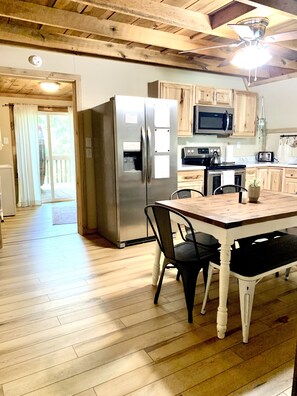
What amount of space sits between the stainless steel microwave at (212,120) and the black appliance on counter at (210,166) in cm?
33

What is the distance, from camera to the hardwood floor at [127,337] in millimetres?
1578

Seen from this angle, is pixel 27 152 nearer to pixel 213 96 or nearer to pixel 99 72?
pixel 99 72

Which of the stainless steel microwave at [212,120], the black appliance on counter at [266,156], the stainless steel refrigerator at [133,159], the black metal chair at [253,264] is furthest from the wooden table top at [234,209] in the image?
the black appliance on counter at [266,156]

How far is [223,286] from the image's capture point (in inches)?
74.8

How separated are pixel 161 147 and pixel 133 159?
41 cm

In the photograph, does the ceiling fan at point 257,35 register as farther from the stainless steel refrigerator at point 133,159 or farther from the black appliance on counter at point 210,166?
the black appliance on counter at point 210,166

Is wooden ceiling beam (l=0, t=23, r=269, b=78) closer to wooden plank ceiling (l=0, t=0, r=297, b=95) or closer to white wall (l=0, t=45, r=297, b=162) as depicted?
wooden plank ceiling (l=0, t=0, r=297, b=95)

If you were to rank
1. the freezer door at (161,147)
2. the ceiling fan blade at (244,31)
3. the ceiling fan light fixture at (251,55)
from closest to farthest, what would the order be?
the ceiling fan blade at (244,31), the ceiling fan light fixture at (251,55), the freezer door at (161,147)

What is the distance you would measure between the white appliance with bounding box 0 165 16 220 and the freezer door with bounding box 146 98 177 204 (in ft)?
9.95

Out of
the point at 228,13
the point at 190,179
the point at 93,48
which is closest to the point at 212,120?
the point at 190,179

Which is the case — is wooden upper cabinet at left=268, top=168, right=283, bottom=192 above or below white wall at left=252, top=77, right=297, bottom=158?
below

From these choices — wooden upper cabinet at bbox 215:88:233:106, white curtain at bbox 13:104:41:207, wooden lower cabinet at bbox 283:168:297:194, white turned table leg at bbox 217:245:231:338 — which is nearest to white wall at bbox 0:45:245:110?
wooden upper cabinet at bbox 215:88:233:106

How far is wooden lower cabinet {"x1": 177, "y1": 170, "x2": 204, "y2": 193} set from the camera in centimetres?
429

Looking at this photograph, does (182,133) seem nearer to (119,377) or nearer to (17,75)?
(17,75)
